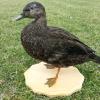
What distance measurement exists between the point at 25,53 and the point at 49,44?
1972 millimetres

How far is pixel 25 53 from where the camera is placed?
7672mm

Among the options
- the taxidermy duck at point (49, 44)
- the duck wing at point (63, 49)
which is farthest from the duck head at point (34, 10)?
the duck wing at point (63, 49)

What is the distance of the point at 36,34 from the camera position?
5953mm

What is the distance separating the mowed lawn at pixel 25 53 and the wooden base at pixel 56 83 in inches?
4.1

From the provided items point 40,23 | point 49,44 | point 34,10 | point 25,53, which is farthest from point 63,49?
point 25,53

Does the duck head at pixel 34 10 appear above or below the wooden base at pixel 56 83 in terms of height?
above

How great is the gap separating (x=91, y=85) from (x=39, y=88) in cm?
115

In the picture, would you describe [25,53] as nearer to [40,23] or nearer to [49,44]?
[40,23]

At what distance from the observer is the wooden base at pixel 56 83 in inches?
232

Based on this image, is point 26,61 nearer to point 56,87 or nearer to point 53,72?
point 53,72

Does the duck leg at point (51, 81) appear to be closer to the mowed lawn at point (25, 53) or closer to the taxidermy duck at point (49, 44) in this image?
the taxidermy duck at point (49, 44)

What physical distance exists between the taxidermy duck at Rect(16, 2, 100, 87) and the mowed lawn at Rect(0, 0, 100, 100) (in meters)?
0.62

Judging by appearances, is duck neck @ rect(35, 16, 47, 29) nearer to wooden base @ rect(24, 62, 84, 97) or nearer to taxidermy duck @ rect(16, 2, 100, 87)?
taxidermy duck @ rect(16, 2, 100, 87)

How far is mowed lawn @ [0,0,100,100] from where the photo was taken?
19.6 ft
